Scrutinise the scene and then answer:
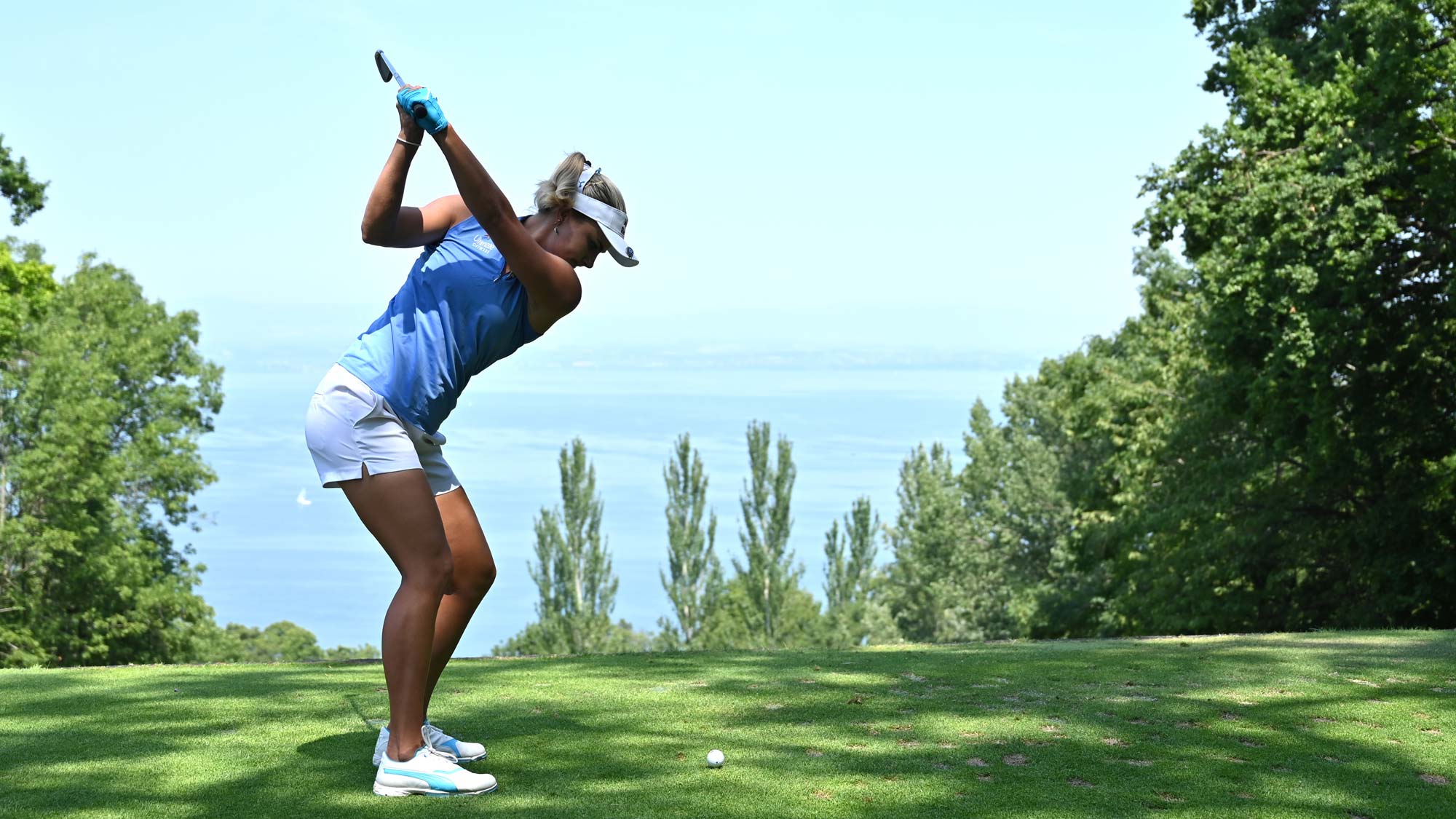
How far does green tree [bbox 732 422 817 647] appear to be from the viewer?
224 ft

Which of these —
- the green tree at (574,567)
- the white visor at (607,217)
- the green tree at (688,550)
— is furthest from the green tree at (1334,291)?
the green tree at (688,550)

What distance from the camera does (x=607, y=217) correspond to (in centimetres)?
471

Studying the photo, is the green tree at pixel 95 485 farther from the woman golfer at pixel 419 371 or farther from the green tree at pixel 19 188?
the woman golfer at pixel 419 371

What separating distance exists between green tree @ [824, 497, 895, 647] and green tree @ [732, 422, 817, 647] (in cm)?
890

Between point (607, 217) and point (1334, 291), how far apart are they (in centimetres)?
1752

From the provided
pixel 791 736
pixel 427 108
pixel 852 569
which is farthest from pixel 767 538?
pixel 427 108

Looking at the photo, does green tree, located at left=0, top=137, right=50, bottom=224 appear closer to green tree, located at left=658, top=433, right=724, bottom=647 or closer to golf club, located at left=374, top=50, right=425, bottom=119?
golf club, located at left=374, top=50, right=425, bottom=119

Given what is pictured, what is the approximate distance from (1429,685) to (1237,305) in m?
14.2

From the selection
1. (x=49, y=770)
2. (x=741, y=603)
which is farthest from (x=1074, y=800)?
(x=741, y=603)

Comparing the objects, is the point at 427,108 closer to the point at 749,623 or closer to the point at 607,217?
the point at 607,217

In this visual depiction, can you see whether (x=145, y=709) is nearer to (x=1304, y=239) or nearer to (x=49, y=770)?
(x=49, y=770)

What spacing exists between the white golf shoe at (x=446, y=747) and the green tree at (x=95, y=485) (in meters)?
28.8

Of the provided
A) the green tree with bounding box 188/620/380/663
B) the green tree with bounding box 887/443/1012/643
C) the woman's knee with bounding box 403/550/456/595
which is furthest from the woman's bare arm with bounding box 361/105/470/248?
the green tree with bounding box 188/620/380/663

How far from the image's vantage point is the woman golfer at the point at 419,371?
4582 millimetres
